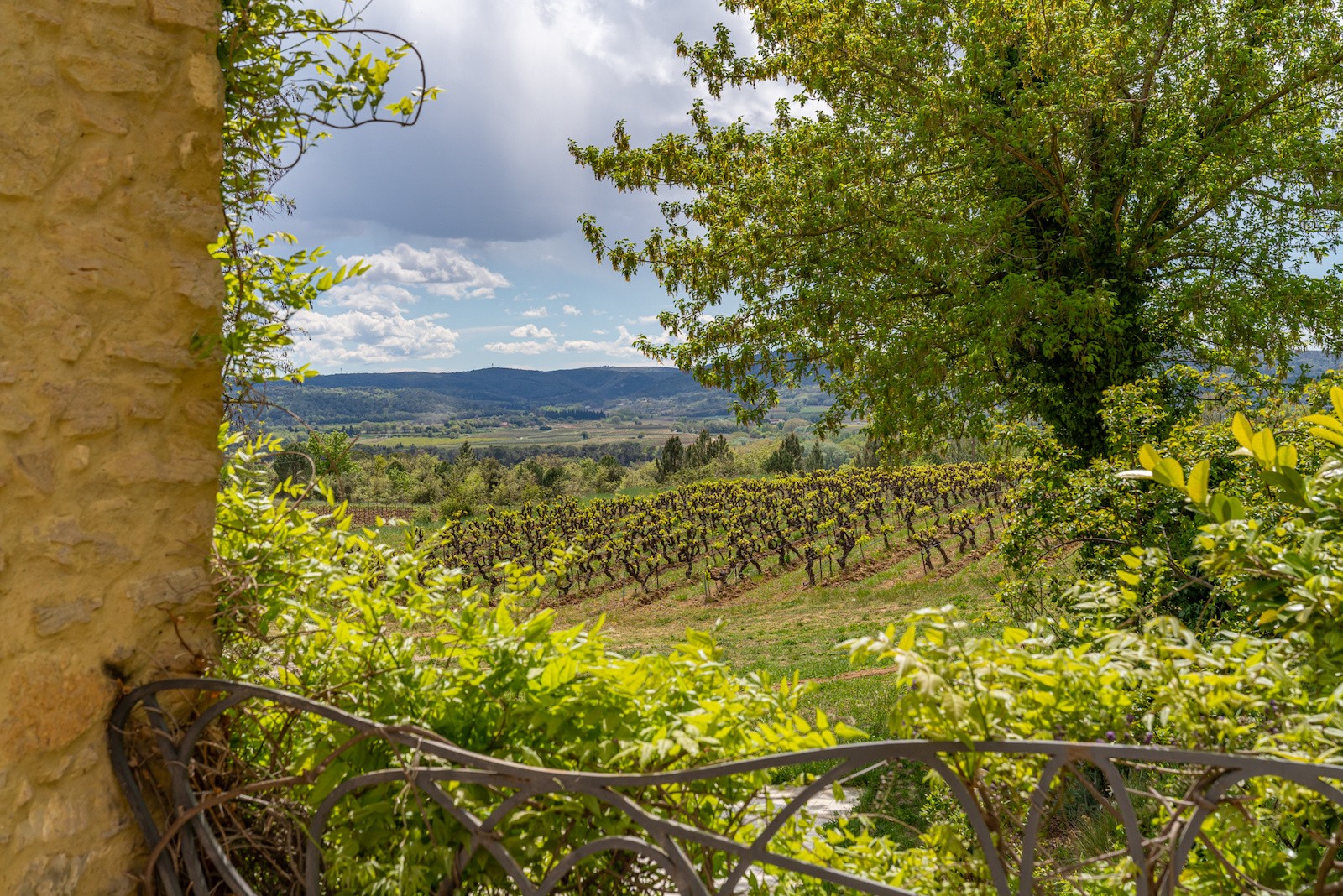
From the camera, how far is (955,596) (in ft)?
46.3

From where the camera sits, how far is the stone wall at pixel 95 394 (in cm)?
167

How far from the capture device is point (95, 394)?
1.77 metres

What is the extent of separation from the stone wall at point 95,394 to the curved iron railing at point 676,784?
13 centimetres

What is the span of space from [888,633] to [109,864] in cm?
189

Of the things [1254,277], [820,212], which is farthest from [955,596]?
[820,212]

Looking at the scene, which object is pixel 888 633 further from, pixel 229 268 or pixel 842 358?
pixel 842 358

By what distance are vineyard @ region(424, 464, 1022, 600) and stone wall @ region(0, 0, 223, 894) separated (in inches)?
591

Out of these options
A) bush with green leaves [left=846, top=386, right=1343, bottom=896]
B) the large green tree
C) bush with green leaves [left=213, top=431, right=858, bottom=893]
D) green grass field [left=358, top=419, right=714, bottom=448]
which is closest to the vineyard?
the large green tree

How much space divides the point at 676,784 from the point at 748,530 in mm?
20810

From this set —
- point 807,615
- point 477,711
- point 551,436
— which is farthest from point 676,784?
point 551,436

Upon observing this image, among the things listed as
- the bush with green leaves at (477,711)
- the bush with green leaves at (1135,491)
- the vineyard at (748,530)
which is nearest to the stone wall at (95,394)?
the bush with green leaves at (477,711)

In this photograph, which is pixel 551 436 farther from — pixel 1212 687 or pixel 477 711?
pixel 1212 687

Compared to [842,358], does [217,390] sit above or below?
below

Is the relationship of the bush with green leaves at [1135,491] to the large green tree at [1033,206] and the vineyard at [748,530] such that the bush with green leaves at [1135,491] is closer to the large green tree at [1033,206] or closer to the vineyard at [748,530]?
the large green tree at [1033,206]
